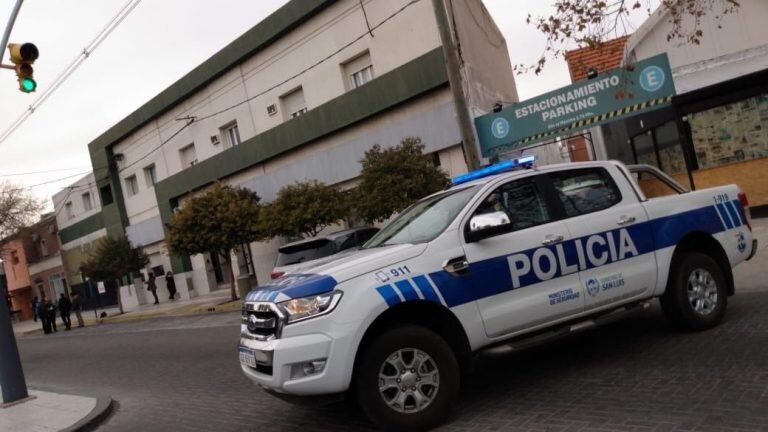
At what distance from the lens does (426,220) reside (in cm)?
527

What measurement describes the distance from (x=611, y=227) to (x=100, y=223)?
3688cm

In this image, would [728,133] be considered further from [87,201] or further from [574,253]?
[87,201]

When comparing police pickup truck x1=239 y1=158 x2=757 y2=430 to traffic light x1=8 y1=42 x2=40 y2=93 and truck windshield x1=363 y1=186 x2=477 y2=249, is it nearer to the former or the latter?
truck windshield x1=363 y1=186 x2=477 y2=249

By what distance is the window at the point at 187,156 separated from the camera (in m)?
27.8

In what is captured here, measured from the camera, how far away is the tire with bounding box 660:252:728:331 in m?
5.83

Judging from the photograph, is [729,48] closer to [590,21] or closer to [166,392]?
[590,21]

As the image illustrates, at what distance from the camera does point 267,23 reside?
2192 centimetres

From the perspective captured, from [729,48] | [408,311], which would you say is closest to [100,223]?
[729,48]

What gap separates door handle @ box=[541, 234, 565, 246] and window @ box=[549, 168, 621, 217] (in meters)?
0.30

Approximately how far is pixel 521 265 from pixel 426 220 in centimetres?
90

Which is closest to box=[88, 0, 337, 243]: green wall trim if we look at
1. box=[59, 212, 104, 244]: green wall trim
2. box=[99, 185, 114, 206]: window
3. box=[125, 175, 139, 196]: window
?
box=[99, 185, 114, 206]: window

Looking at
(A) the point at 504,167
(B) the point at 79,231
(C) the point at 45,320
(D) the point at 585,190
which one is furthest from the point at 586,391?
(B) the point at 79,231

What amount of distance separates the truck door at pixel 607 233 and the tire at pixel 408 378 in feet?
5.04

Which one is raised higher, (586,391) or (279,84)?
(279,84)
